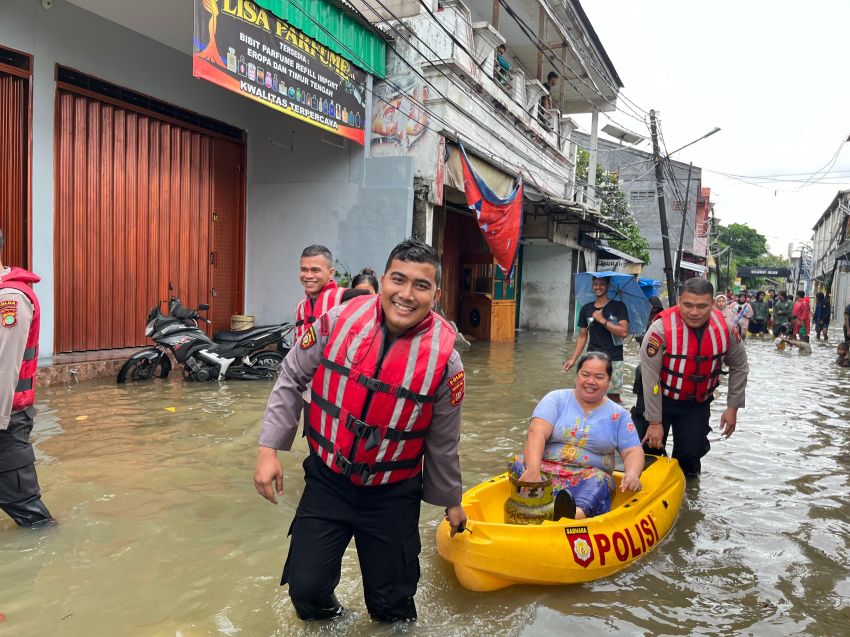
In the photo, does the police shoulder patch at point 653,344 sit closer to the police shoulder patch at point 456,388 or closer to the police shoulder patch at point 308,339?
the police shoulder patch at point 456,388

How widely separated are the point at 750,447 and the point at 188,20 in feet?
29.7

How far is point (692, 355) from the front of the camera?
191 inches

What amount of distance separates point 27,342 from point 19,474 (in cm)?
76

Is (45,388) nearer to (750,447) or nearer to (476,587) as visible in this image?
(476,587)

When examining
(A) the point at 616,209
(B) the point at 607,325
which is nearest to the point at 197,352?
(B) the point at 607,325

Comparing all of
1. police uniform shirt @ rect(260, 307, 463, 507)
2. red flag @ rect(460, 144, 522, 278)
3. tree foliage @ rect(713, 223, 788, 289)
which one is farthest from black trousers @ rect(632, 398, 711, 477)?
tree foliage @ rect(713, 223, 788, 289)

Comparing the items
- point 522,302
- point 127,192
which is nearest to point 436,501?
point 127,192

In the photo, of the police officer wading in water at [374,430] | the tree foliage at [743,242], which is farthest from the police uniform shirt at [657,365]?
the tree foliage at [743,242]

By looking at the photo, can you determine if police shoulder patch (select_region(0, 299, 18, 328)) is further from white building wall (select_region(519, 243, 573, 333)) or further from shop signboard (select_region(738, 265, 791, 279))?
shop signboard (select_region(738, 265, 791, 279))

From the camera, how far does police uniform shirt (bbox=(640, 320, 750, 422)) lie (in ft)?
16.2

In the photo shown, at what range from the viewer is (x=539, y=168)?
17.5 metres

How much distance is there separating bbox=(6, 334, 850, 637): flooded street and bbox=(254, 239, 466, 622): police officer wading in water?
1.73 feet

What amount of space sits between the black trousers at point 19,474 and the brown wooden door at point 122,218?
5.43 meters

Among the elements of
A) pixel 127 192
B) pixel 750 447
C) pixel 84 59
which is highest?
pixel 84 59
